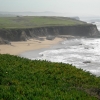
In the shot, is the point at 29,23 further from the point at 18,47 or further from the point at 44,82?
the point at 44,82

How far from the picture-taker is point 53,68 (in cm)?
1541

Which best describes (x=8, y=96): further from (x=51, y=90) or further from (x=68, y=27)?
(x=68, y=27)

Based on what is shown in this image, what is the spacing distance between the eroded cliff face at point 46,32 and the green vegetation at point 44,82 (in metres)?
45.7

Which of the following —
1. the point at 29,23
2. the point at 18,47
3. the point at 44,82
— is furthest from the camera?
the point at 29,23

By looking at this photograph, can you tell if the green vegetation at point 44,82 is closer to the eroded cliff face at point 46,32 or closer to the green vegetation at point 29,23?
the eroded cliff face at point 46,32

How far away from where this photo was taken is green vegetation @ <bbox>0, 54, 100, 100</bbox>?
1032 centimetres

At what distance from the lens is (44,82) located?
12414 millimetres

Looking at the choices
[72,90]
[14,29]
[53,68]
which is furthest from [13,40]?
[72,90]

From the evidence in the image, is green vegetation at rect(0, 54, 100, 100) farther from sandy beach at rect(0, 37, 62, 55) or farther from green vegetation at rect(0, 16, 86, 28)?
green vegetation at rect(0, 16, 86, 28)

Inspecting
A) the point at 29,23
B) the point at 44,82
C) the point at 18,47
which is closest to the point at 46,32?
the point at 29,23

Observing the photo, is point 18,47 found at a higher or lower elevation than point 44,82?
lower

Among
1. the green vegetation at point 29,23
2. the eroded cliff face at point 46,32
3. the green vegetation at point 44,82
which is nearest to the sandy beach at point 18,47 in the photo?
the eroded cliff face at point 46,32

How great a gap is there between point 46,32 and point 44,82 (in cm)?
6307

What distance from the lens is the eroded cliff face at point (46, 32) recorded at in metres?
61.9
